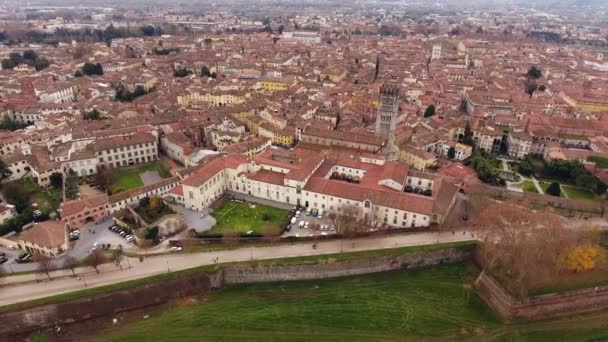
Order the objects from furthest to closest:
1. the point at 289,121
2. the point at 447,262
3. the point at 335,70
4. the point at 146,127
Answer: the point at 335,70
the point at 289,121
the point at 146,127
the point at 447,262

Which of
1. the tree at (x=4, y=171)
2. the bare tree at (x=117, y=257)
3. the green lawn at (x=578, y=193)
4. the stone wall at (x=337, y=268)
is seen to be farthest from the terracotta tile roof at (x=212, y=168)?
the green lawn at (x=578, y=193)

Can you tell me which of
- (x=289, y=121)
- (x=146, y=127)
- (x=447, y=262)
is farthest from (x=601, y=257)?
(x=146, y=127)

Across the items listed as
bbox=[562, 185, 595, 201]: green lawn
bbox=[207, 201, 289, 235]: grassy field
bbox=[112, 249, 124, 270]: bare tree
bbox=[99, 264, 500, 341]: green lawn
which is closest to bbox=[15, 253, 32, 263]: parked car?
bbox=[112, 249, 124, 270]: bare tree

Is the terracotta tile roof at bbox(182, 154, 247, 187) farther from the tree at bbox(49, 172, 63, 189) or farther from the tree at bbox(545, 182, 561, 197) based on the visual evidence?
the tree at bbox(545, 182, 561, 197)

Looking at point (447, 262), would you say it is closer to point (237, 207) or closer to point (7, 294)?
point (237, 207)

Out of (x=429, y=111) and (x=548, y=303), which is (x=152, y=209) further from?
(x=429, y=111)

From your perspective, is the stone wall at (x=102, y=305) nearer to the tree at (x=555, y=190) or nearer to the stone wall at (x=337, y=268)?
the stone wall at (x=337, y=268)
